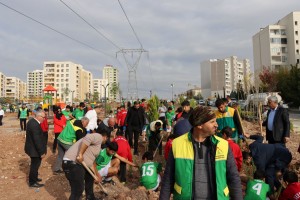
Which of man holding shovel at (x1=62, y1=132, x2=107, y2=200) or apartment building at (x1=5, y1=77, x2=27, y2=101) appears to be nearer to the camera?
man holding shovel at (x1=62, y1=132, x2=107, y2=200)

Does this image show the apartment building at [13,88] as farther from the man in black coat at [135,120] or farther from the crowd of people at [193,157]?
the crowd of people at [193,157]

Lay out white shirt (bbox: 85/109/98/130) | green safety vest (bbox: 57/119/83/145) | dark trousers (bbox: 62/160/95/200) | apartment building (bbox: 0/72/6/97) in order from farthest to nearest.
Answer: apartment building (bbox: 0/72/6/97)
white shirt (bbox: 85/109/98/130)
green safety vest (bbox: 57/119/83/145)
dark trousers (bbox: 62/160/95/200)

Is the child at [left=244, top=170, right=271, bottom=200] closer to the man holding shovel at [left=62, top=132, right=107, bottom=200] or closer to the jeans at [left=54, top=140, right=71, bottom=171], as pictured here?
the man holding shovel at [left=62, top=132, right=107, bottom=200]

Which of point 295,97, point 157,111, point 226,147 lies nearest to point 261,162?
point 226,147

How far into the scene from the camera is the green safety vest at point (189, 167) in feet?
7.02

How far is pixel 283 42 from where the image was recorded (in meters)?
58.1

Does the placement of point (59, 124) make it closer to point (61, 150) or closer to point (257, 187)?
point (61, 150)

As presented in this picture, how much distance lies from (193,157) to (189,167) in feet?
0.28

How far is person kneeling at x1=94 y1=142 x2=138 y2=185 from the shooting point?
582 cm

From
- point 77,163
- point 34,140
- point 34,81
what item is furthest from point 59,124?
point 34,81

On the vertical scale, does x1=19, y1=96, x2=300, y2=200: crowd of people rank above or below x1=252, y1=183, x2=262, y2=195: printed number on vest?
above

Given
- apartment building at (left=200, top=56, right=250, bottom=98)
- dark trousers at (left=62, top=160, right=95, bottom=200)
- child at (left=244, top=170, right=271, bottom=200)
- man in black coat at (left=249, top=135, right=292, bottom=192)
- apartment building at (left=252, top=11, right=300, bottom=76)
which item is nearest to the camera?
child at (left=244, top=170, right=271, bottom=200)

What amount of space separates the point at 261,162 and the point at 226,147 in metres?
2.89

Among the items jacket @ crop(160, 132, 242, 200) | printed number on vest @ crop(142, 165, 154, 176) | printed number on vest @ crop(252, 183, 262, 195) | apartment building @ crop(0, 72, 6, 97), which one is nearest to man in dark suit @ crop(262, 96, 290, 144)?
printed number on vest @ crop(252, 183, 262, 195)
